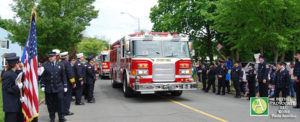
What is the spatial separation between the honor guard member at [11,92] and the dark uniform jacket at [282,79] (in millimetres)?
8957

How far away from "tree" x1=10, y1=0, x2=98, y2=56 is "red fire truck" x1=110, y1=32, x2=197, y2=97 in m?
10.8

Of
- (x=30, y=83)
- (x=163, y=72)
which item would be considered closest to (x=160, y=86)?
(x=163, y=72)

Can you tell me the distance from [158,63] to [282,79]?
4721mm

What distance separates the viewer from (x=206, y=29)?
28.3 m

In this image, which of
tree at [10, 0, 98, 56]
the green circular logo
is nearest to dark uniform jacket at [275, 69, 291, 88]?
the green circular logo

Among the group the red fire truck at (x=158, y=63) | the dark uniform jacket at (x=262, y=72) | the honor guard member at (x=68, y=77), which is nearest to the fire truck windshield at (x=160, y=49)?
the red fire truck at (x=158, y=63)

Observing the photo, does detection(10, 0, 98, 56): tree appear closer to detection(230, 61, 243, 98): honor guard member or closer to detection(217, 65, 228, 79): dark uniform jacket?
detection(217, 65, 228, 79): dark uniform jacket

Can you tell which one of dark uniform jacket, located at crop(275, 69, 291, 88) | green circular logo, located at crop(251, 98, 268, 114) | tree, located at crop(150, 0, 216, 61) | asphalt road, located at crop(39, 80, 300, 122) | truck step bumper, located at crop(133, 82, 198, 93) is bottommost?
asphalt road, located at crop(39, 80, 300, 122)

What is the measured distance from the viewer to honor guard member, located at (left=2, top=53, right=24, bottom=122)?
5.12 meters

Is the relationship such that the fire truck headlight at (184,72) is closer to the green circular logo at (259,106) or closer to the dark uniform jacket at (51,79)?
the green circular logo at (259,106)

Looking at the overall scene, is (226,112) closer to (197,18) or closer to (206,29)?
(197,18)

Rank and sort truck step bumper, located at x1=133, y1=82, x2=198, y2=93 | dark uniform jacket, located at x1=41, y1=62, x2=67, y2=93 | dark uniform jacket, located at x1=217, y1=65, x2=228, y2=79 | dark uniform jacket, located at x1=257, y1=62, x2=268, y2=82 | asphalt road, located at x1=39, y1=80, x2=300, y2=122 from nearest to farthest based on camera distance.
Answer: dark uniform jacket, located at x1=41, y1=62, x2=67, y2=93
asphalt road, located at x1=39, y1=80, x2=300, y2=122
truck step bumper, located at x1=133, y1=82, x2=198, y2=93
dark uniform jacket, located at x1=257, y1=62, x2=268, y2=82
dark uniform jacket, located at x1=217, y1=65, x2=228, y2=79

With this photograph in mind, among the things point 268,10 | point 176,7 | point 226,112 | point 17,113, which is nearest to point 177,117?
point 226,112

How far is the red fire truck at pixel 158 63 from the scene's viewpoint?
11.4 m
